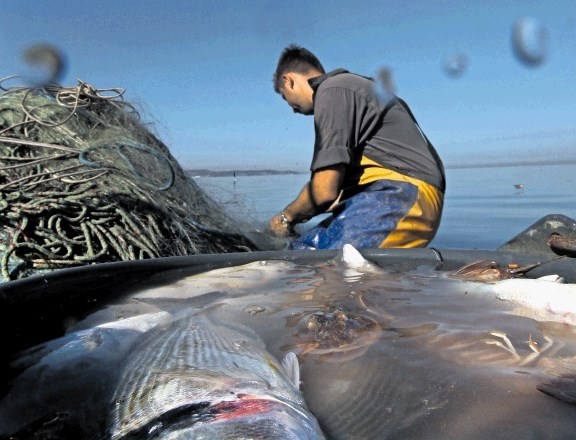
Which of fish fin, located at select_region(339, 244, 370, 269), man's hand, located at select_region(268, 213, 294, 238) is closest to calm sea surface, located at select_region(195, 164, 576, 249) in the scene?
man's hand, located at select_region(268, 213, 294, 238)

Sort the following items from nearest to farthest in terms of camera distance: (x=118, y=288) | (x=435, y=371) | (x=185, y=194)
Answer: (x=435, y=371) → (x=118, y=288) → (x=185, y=194)

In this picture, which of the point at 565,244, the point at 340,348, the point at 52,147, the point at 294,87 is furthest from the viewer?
the point at 294,87

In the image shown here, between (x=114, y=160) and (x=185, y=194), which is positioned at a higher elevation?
(x=114, y=160)

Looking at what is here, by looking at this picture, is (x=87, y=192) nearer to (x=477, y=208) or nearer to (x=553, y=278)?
(x=553, y=278)

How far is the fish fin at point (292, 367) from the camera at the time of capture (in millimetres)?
1635

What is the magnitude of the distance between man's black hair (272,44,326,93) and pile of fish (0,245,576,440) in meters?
2.87

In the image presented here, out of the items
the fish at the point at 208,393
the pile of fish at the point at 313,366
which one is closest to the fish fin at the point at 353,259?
the pile of fish at the point at 313,366

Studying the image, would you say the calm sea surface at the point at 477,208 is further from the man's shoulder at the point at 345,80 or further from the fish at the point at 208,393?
the fish at the point at 208,393

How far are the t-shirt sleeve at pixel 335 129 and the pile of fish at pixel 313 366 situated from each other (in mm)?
1884

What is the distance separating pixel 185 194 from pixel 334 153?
1.30 metres

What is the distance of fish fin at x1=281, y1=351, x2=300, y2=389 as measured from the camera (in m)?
1.64

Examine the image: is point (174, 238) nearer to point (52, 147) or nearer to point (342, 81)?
point (52, 147)

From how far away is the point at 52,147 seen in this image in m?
3.91

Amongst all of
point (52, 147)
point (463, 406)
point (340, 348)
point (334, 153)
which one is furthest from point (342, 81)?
point (463, 406)
